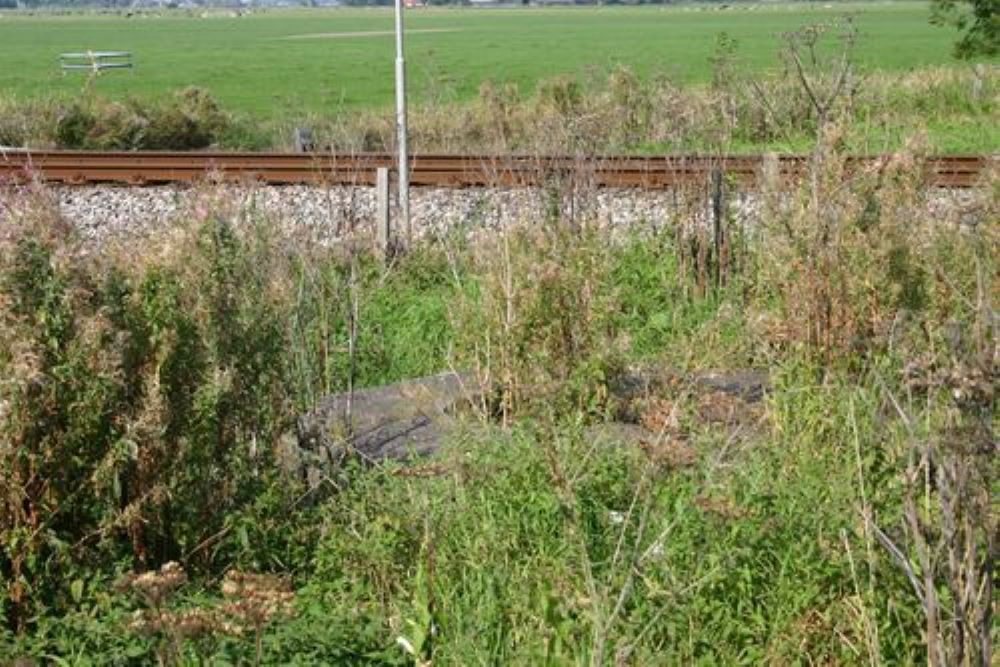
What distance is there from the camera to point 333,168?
14.8 metres

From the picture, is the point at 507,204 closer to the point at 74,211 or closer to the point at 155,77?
the point at 74,211

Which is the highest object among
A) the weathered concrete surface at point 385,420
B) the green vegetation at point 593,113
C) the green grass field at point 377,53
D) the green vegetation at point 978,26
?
the green vegetation at point 978,26

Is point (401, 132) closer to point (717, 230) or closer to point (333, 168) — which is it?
point (333, 168)

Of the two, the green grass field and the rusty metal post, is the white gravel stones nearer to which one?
the rusty metal post

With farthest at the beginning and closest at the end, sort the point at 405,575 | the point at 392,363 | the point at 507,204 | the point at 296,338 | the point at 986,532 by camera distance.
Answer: the point at 507,204, the point at 392,363, the point at 296,338, the point at 405,575, the point at 986,532

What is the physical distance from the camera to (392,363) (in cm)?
1157

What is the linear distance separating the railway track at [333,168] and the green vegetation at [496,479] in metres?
4.91

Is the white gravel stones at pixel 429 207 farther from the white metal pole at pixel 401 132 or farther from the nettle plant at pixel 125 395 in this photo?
the nettle plant at pixel 125 395

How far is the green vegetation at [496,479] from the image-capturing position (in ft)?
19.1

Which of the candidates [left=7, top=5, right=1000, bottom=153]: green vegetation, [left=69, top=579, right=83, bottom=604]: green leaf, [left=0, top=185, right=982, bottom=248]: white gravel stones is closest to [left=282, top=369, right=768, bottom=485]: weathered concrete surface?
[left=0, top=185, right=982, bottom=248]: white gravel stones

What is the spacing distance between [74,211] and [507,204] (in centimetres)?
552

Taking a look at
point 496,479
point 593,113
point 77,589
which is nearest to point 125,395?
point 77,589

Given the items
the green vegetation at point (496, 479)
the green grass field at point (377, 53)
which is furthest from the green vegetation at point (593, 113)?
the green vegetation at point (496, 479)

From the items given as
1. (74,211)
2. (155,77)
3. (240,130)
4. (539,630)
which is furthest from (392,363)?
(155,77)
